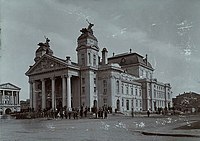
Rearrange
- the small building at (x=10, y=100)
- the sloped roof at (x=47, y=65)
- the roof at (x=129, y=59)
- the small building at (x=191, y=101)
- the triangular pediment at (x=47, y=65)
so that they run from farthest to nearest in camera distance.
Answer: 1. the small building at (x=10, y=100)
2. the roof at (x=129, y=59)
3. the triangular pediment at (x=47, y=65)
4. the sloped roof at (x=47, y=65)
5. the small building at (x=191, y=101)

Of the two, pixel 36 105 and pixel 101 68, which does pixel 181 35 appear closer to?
pixel 101 68

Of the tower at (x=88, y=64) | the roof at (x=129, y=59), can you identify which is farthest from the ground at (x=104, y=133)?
the roof at (x=129, y=59)

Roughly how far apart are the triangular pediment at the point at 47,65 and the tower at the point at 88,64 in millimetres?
4304

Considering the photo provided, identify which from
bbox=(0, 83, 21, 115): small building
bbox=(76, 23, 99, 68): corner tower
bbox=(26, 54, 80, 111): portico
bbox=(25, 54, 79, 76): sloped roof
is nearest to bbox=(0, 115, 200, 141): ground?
bbox=(26, 54, 80, 111): portico

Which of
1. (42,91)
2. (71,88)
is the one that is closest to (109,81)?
(71,88)

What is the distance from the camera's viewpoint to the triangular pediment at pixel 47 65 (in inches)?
2418

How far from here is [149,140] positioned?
39.1 ft

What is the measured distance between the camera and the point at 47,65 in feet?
211

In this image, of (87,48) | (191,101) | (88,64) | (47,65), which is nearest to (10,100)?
(47,65)

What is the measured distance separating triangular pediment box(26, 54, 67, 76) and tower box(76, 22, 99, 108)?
14.1ft

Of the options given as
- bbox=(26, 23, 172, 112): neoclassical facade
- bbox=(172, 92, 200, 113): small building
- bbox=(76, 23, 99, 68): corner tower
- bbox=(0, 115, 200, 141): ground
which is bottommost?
bbox=(0, 115, 200, 141): ground

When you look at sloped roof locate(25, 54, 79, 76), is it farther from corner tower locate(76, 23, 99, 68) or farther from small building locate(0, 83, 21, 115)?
small building locate(0, 83, 21, 115)

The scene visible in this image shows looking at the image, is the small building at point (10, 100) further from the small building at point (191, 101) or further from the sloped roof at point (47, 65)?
the small building at point (191, 101)

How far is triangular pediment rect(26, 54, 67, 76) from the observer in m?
61.4
